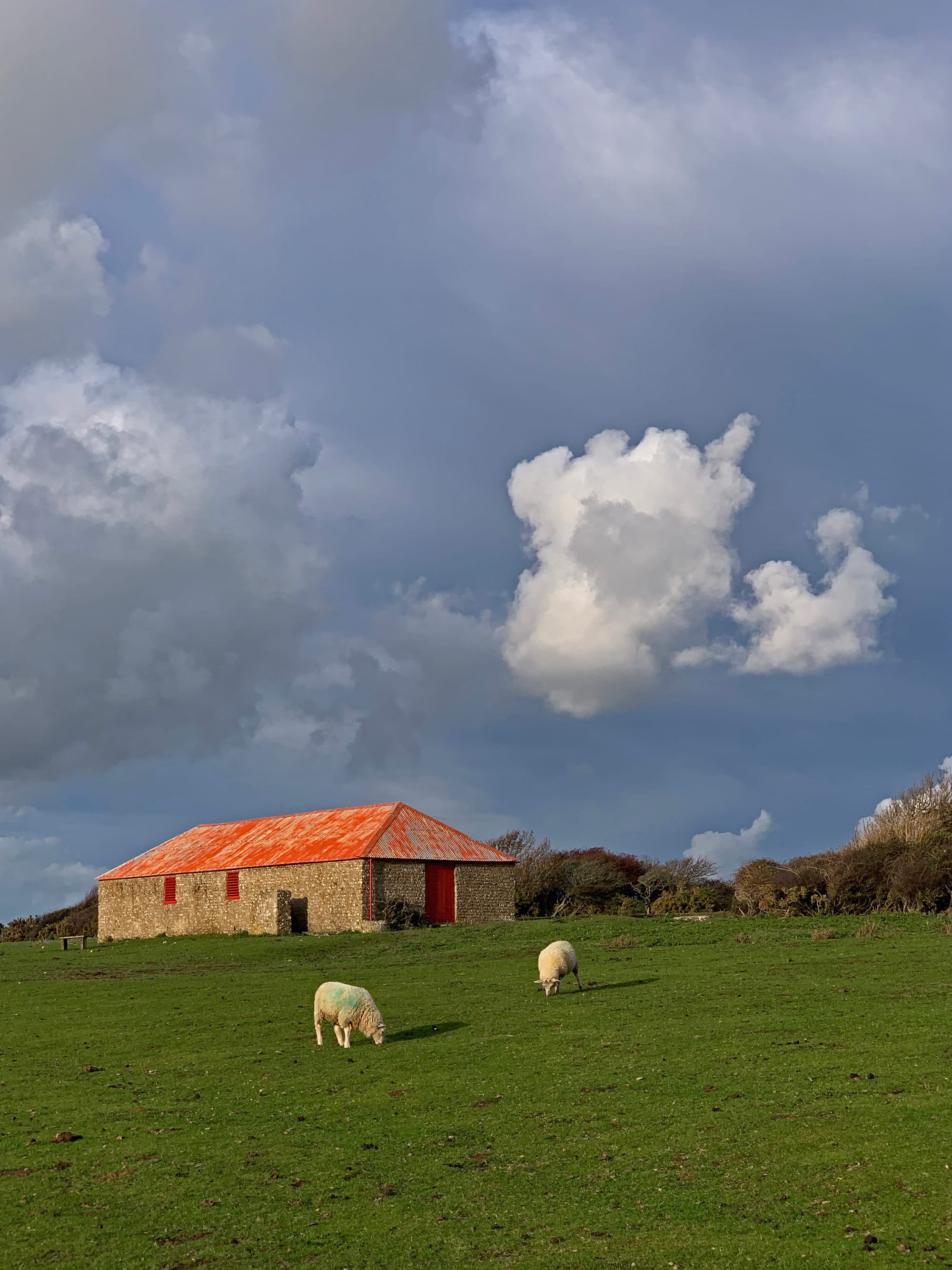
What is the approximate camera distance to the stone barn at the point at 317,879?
4481 cm

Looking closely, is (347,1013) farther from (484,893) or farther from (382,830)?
(484,893)

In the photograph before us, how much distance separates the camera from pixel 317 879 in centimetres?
4597

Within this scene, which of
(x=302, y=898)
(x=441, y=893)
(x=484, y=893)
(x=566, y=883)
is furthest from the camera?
(x=566, y=883)

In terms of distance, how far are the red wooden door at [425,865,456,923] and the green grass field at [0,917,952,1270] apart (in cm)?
2422

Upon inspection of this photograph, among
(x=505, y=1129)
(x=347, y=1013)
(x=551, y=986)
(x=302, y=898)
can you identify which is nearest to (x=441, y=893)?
(x=302, y=898)

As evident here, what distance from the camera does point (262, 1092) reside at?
1337 centimetres

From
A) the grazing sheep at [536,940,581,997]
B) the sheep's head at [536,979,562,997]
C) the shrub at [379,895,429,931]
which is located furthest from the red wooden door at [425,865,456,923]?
the sheep's head at [536,979,562,997]

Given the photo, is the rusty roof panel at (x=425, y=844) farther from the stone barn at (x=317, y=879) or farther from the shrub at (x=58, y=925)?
the shrub at (x=58, y=925)

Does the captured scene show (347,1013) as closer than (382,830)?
Yes

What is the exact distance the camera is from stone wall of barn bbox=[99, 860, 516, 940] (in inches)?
1747

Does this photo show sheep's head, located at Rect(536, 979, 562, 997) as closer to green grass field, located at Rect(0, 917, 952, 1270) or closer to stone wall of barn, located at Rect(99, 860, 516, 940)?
green grass field, located at Rect(0, 917, 952, 1270)

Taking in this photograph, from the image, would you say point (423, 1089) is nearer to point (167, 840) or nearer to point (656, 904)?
point (656, 904)

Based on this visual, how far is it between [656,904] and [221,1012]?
Answer: 114 feet

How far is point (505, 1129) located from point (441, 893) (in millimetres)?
36480
